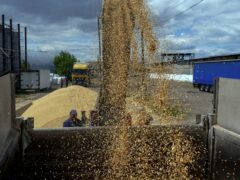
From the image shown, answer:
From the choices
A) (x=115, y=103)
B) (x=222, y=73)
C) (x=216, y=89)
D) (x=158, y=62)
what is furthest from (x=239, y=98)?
(x=222, y=73)

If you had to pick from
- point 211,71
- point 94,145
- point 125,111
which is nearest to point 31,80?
point 211,71

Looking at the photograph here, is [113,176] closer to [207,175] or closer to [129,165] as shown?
[129,165]

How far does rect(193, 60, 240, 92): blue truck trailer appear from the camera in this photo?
25812 mm

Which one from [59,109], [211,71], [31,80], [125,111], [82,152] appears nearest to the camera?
[82,152]

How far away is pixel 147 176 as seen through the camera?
12.7 feet

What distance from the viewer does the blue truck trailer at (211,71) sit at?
25.8 metres

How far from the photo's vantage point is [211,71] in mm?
30688

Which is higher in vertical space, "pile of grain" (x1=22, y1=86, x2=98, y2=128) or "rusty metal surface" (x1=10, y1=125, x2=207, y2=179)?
"rusty metal surface" (x1=10, y1=125, x2=207, y2=179)

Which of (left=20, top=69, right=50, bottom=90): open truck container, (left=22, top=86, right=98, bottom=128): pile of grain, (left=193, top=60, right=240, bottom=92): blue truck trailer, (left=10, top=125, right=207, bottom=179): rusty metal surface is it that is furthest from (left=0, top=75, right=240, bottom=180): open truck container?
(left=20, top=69, right=50, bottom=90): open truck container

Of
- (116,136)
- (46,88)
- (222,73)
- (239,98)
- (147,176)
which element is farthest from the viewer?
(46,88)

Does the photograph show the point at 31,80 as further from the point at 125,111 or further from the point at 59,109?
the point at 125,111

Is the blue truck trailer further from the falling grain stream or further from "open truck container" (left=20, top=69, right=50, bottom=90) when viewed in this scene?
the falling grain stream

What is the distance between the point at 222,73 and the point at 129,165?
24415 millimetres

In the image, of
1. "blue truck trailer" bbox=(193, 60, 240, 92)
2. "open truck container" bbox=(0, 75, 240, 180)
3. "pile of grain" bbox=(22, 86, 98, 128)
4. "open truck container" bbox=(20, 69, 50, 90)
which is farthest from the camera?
"open truck container" bbox=(20, 69, 50, 90)
